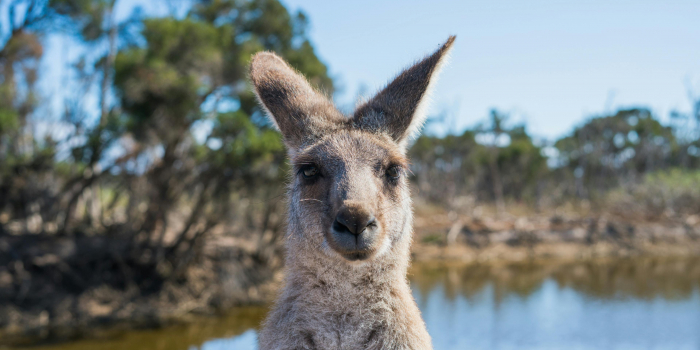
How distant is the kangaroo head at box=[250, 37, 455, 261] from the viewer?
253 centimetres

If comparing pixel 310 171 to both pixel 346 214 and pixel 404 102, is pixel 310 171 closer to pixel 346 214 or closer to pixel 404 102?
pixel 346 214

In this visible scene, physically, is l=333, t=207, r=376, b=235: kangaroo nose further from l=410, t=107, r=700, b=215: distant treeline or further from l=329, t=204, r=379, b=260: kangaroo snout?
l=410, t=107, r=700, b=215: distant treeline

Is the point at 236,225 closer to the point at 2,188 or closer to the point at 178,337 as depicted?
the point at 178,337

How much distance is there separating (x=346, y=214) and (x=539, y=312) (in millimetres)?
17523

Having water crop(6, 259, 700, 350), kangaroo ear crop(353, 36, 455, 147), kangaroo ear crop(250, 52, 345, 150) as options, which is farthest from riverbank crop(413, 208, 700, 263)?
kangaroo ear crop(250, 52, 345, 150)

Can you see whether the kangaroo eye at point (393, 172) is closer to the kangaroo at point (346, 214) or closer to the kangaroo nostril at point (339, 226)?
the kangaroo at point (346, 214)

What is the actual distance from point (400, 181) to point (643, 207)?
1380 inches

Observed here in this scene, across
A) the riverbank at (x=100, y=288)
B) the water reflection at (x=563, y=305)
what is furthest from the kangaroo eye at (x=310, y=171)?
the riverbank at (x=100, y=288)

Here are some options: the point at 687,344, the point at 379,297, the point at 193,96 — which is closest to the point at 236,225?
the point at 193,96

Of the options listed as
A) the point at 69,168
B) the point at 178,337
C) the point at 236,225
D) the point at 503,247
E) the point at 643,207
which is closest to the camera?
the point at 178,337

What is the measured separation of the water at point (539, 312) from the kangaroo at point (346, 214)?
36.5 feet

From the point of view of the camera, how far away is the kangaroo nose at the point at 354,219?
2426 millimetres

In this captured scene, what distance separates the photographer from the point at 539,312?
17.6 m

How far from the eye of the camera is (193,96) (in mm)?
12719
